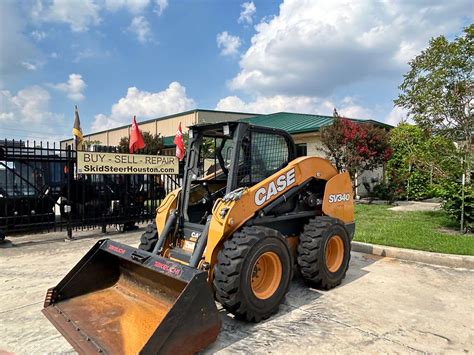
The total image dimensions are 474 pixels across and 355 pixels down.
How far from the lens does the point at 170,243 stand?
175 inches

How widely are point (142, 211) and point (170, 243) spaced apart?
208 inches

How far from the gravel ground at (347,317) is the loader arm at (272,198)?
0.91 metres

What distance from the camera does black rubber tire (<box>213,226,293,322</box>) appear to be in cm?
343

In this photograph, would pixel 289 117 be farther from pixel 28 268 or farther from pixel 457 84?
pixel 28 268

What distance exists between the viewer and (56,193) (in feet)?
27.1

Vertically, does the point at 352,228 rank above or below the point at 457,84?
below

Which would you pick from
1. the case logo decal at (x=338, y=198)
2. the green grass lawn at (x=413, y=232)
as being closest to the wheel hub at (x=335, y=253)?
the case logo decal at (x=338, y=198)

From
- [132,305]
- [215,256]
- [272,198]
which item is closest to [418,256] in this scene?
[272,198]

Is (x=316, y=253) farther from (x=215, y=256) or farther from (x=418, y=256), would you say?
(x=418, y=256)

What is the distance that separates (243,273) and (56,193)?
6.45 metres

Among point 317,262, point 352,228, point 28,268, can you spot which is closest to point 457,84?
point 352,228

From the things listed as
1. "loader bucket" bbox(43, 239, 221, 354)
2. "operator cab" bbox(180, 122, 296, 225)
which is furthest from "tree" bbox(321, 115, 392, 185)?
"loader bucket" bbox(43, 239, 221, 354)

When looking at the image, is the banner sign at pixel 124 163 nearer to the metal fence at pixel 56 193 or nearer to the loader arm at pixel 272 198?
the metal fence at pixel 56 193

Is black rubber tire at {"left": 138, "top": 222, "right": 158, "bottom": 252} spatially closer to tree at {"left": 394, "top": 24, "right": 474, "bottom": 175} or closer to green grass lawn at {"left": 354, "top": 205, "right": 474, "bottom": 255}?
green grass lawn at {"left": 354, "top": 205, "right": 474, "bottom": 255}
